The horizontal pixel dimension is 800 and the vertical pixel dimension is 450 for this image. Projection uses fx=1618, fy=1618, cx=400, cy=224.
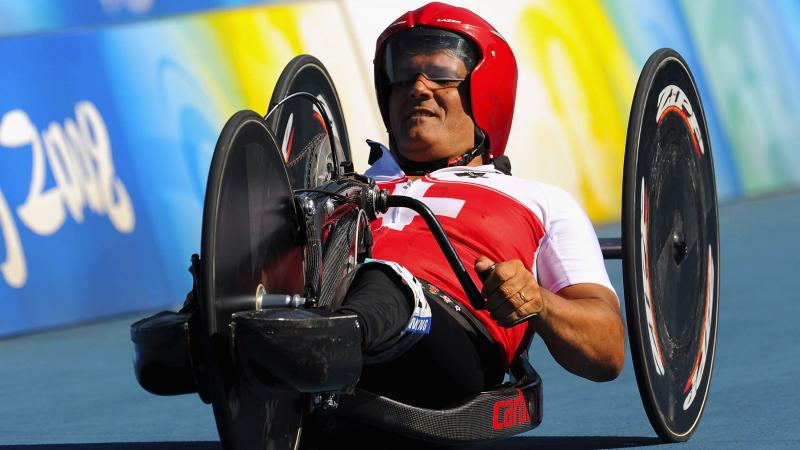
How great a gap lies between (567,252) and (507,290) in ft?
1.92

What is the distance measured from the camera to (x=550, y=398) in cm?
552

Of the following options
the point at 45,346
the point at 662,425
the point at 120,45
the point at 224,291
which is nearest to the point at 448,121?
the point at 662,425

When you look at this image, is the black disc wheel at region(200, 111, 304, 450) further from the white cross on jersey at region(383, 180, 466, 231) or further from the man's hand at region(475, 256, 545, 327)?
the white cross on jersey at region(383, 180, 466, 231)

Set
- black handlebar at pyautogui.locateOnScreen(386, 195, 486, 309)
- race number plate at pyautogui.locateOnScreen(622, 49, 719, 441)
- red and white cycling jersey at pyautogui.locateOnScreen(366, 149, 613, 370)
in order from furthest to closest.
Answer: race number plate at pyautogui.locateOnScreen(622, 49, 719, 441) < red and white cycling jersey at pyautogui.locateOnScreen(366, 149, 613, 370) < black handlebar at pyautogui.locateOnScreen(386, 195, 486, 309)

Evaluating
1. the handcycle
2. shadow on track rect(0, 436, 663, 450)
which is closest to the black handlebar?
the handcycle

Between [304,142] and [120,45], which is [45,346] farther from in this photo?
[304,142]

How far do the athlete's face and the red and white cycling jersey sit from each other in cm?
16

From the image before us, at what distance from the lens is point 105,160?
7.58 meters

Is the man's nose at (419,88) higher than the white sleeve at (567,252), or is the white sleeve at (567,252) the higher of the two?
the man's nose at (419,88)

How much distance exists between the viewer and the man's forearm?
3.77 meters

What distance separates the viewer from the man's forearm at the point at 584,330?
12.4ft

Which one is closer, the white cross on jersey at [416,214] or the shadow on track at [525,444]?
the white cross on jersey at [416,214]

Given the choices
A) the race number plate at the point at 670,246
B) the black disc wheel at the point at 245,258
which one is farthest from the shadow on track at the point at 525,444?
the black disc wheel at the point at 245,258

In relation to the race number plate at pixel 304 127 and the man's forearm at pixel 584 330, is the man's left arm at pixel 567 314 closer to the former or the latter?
the man's forearm at pixel 584 330
